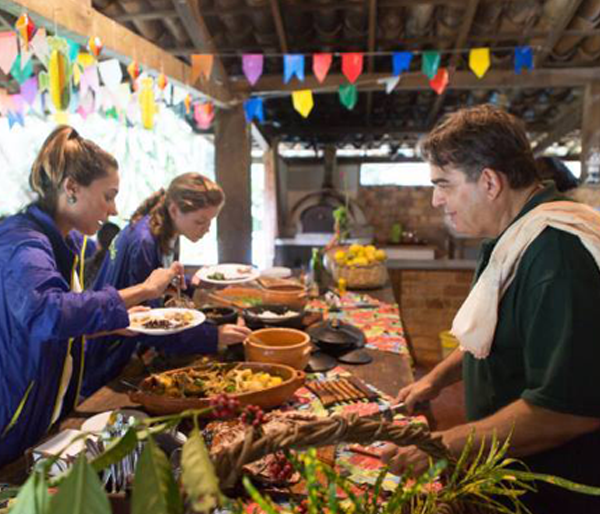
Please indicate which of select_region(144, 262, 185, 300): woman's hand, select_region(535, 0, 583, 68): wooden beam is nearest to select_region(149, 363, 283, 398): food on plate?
select_region(144, 262, 185, 300): woman's hand

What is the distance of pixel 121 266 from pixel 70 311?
0.89 m

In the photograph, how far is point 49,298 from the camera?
4.54ft

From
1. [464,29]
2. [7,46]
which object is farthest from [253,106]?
[7,46]

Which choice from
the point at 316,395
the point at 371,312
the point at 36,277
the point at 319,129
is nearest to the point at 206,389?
the point at 316,395

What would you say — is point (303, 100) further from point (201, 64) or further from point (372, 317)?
point (372, 317)

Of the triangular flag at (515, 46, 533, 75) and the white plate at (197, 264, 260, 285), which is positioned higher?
the triangular flag at (515, 46, 533, 75)

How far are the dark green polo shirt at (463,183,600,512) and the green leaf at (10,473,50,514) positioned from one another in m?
1.00

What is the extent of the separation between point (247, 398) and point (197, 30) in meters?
3.50

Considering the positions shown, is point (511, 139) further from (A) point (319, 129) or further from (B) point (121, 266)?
(A) point (319, 129)

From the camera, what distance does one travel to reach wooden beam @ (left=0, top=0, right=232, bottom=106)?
2.01 metres

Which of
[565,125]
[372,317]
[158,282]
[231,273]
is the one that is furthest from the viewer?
[565,125]

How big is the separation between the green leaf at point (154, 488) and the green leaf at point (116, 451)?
32 mm

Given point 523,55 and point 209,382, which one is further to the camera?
point 523,55

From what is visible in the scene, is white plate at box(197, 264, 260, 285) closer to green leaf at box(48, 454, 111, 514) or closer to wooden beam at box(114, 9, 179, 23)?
wooden beam at box(114, 9, 179, 23)
